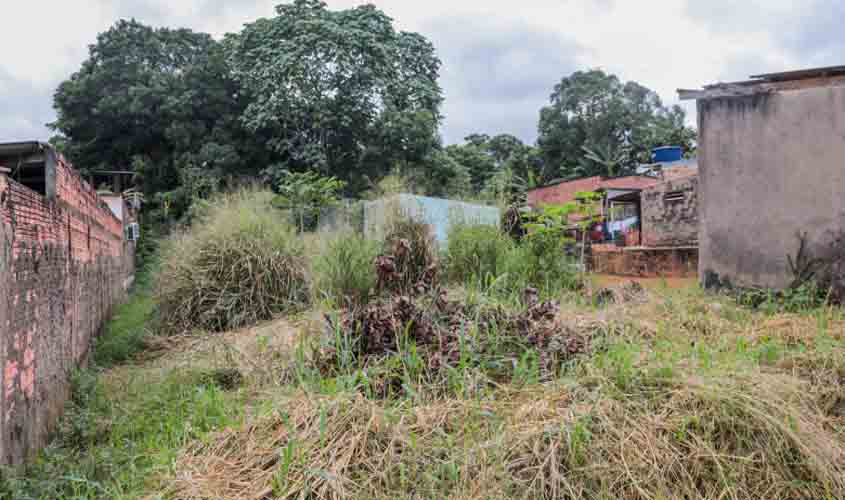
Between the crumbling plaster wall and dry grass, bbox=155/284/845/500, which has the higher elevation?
the crumbling plaster wall

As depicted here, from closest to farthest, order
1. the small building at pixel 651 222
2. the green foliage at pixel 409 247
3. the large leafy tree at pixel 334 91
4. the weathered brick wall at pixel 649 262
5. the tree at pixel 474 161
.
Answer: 1. the green foliage at pixel 409 247
2. the weathered brick wall at pixel 649 262
3. the small building at pixel 651 222
4. the large leafy tree at pixel 334 91
5. the tree at pixel 474 161

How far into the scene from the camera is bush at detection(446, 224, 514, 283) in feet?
20.0

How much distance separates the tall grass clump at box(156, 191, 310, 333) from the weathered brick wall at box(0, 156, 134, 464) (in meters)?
1.11

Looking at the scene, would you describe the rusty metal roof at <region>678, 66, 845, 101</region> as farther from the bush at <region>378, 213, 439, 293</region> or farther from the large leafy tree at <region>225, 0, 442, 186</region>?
the large leafy tree at <region>225, 0, 442, 186</region>

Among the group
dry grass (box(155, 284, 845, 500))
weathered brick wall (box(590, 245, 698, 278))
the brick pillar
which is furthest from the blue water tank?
the brick pillar

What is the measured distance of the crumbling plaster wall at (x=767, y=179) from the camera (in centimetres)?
620

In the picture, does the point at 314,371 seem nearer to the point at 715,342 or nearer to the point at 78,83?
the point at 715,342

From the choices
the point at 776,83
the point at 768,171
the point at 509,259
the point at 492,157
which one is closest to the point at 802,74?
the point at 776,83

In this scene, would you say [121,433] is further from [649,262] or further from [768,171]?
[649,262]

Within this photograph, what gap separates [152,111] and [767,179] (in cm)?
1761

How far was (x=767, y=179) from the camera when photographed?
661 cm

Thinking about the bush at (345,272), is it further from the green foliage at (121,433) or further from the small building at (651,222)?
the small building at (651,222)

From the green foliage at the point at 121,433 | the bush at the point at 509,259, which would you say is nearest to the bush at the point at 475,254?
the bush at the point at 509,259

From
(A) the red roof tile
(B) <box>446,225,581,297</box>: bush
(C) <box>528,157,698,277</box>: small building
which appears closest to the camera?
(B) <box>446,225,581,297</box>: bush
